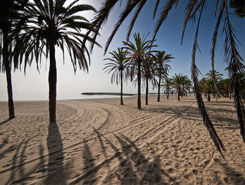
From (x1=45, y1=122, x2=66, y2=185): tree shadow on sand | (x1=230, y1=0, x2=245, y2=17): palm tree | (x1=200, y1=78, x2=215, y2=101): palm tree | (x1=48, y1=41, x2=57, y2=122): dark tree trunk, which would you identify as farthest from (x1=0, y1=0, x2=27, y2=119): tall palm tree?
(x1=200, y1=78, x2=215, y2=101): palm tree

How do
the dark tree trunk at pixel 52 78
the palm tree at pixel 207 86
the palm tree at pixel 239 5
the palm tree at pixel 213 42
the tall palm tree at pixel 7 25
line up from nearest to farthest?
1. the palm tree at pixel 213 42
2. the tall palm tree at pixel 7 25
3. the dark tree trunk at pixel 52 78
4. the palm tree at pixel 239 5
5. the palm tree at pixel 207 86

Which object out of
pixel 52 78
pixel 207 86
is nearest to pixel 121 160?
pixel 52 78

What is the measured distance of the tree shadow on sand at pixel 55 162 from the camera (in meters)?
2.28

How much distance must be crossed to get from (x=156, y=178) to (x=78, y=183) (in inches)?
63.8

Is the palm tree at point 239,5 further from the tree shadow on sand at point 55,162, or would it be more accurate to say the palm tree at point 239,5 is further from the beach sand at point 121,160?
the tree shadow on sand at point 55,162

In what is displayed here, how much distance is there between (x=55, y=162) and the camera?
2.86m

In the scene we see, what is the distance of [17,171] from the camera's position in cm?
252

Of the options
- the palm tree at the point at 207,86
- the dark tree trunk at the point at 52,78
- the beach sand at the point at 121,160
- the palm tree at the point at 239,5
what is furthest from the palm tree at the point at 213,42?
the palm tree at the point at 207,86

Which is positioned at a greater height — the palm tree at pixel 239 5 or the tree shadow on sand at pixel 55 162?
the palm tree at pixel 239 5

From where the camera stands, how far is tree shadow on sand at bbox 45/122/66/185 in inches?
89.7

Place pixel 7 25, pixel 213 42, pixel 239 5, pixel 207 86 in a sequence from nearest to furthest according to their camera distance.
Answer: pixel 213 42, pixel 7 25, pixel 239 5, pixel 207 86

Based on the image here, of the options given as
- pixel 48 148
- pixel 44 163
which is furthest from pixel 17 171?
pixel 48 148

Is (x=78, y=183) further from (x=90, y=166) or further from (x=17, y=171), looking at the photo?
(x=17, y=171)

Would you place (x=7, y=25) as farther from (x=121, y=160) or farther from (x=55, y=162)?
(x=121, y=160)
